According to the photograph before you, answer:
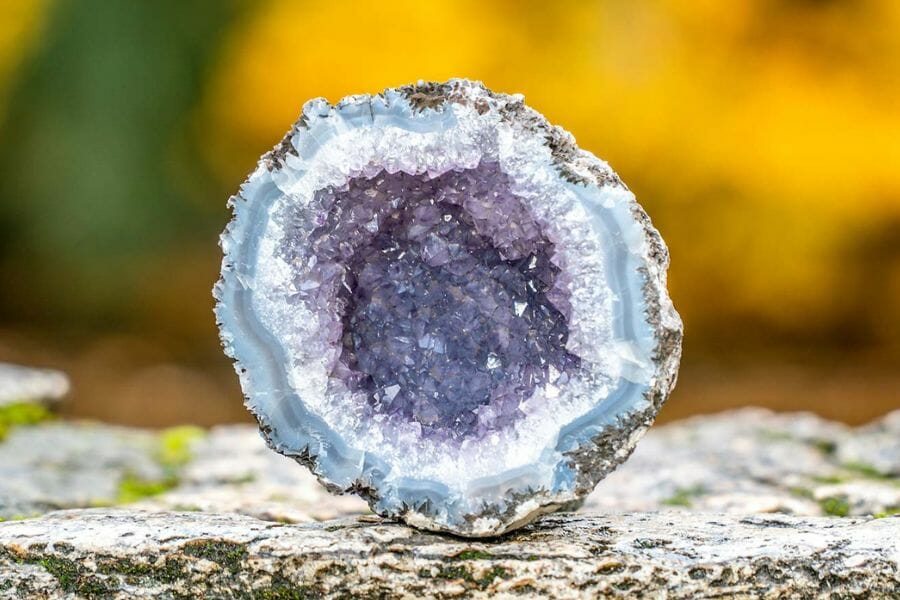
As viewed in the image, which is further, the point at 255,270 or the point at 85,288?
the point at 85,288

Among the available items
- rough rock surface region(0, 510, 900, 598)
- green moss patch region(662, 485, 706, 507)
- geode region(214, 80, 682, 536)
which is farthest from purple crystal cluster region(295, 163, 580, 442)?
green moss patch region(662, 485, 706, 507)

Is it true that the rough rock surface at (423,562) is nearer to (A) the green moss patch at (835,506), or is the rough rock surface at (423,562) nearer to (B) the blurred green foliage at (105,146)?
(A) the green moss patch at (835,506)

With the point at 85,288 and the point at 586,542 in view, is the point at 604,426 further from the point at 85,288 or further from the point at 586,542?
the point at 85,288

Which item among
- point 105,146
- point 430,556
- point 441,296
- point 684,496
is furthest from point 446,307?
point 105,146

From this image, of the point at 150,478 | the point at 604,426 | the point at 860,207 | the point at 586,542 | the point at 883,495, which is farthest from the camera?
the point at 860,207

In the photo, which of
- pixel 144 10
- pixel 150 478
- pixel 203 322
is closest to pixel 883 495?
pixel 150 478
